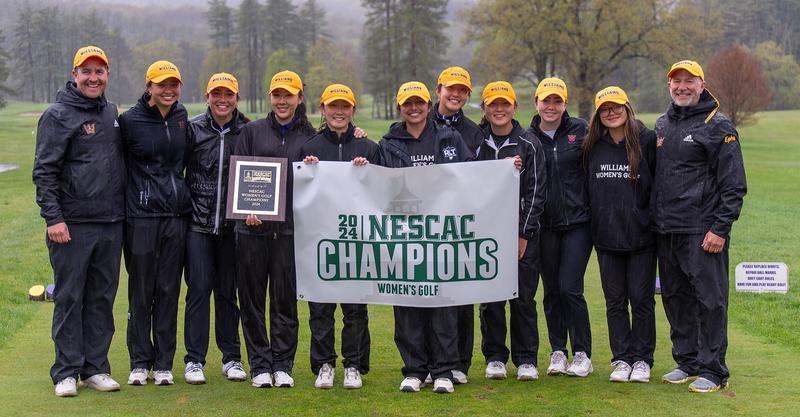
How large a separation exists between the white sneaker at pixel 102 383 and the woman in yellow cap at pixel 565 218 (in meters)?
3.34

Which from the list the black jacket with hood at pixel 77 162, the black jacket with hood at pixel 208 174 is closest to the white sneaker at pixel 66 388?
the black jacket with hood at pixel 77 162

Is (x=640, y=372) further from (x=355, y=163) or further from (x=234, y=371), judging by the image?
(x=234, y=371)

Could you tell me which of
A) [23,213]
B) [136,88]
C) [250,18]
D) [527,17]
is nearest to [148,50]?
[136,88]

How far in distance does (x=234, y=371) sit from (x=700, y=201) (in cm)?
376

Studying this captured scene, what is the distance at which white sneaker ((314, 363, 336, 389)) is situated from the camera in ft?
24.7

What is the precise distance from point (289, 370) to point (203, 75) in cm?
10934

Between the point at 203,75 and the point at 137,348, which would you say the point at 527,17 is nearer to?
the point at 137,348

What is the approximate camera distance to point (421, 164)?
24.8 ft

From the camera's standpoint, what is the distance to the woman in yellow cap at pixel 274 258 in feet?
24.9

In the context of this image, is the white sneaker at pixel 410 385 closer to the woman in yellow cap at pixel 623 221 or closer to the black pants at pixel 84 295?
the woman in yellow cap at pixel 623 221

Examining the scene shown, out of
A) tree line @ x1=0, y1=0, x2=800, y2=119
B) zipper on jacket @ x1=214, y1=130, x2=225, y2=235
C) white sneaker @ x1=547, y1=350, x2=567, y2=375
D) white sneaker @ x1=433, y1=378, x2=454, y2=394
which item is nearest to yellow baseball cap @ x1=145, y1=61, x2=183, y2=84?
zipper on jacket @ x1=214, y1=130, x2=225, y2=235

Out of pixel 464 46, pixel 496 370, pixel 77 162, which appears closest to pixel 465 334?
pixel 496 370

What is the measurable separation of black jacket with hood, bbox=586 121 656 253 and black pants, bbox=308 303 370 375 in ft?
6.51

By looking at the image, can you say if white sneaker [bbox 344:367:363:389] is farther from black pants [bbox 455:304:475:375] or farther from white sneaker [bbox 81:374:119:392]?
white sneaker [bbox 81:374:119:392]
